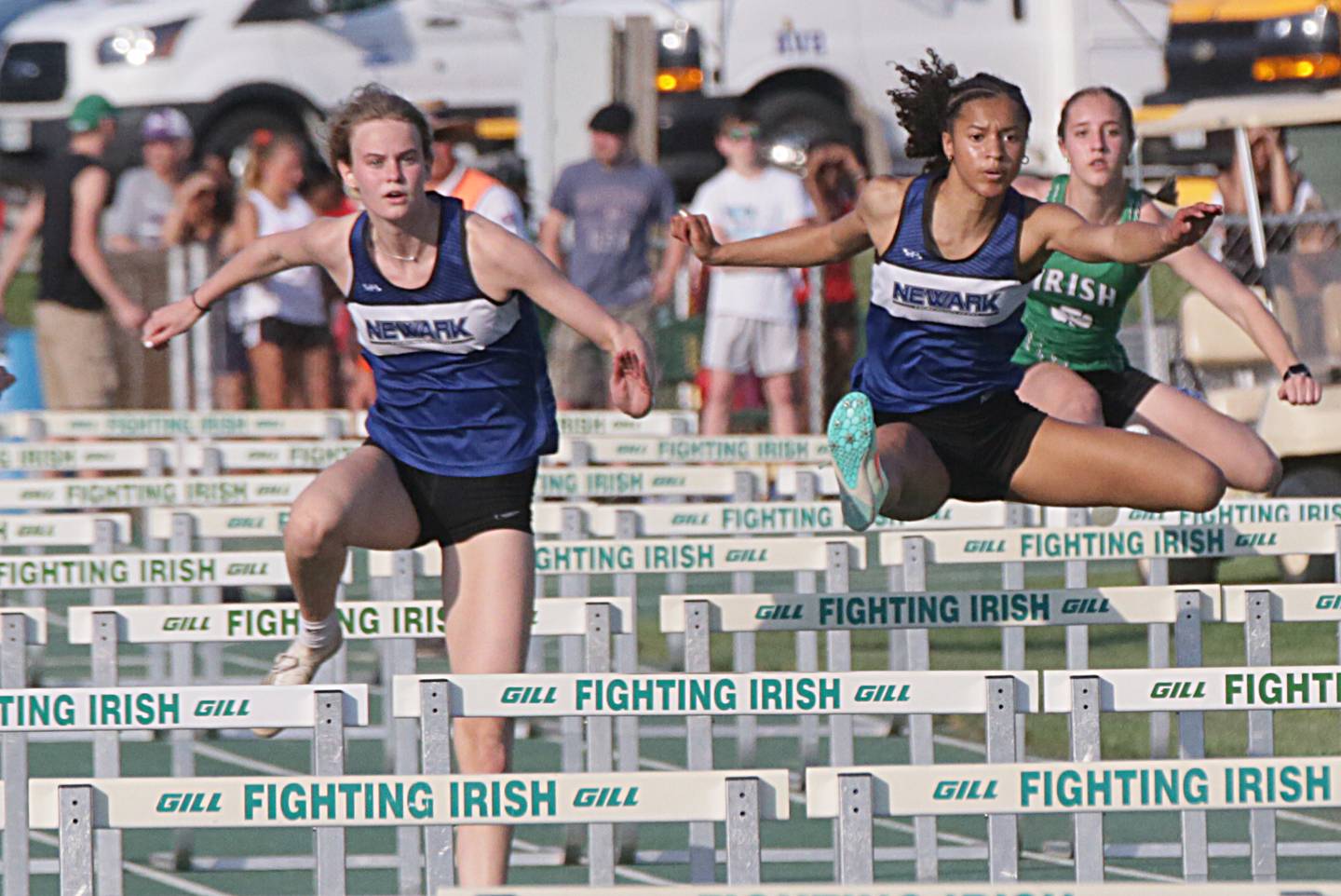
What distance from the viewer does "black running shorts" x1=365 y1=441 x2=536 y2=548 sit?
6.39 meters

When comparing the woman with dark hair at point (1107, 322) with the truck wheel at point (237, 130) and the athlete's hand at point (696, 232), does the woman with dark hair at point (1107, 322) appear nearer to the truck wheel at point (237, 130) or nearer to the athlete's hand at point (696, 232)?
the athlete's hand at point (696, 232)

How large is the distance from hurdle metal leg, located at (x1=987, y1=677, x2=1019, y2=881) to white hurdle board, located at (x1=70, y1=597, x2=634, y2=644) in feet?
5.47

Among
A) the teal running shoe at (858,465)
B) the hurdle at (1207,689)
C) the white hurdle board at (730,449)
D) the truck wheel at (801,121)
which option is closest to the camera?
the hurdle at (1207,689)

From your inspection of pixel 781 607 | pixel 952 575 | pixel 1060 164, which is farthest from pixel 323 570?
pixel 1060 164

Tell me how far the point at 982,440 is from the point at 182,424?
20.6 ft

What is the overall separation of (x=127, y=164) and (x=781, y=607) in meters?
16.6

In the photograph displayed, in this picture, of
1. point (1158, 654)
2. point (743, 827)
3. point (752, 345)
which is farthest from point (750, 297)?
point (743, 827)

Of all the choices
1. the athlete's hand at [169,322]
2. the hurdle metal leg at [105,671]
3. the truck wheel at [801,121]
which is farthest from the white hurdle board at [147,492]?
the truck wheel at [801,121]

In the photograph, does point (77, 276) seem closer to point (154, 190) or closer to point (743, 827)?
point (154, 190)

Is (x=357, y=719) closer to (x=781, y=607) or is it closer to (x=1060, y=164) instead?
(x=781, y=607)

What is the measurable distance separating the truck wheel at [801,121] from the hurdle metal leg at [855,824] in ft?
49.3

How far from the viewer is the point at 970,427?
7.33 metres

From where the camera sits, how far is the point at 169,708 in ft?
17.8

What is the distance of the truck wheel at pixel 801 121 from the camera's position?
1933 cm
